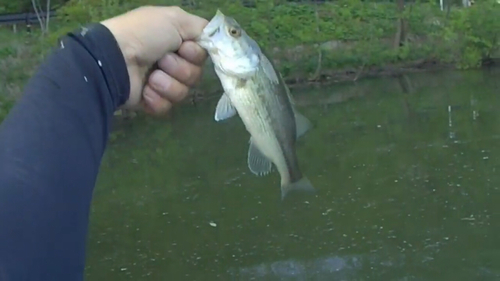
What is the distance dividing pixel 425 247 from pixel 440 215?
3.90ft

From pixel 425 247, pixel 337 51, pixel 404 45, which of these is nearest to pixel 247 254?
pixel 425 247

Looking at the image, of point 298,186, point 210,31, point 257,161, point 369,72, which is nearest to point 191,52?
point 210,31

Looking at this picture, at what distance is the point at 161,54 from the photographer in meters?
1.90

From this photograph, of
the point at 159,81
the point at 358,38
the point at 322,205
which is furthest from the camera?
the point at 358,38

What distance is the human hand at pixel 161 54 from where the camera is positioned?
178 cm

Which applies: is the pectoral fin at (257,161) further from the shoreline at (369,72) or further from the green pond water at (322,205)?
the shoreline at (369,72)

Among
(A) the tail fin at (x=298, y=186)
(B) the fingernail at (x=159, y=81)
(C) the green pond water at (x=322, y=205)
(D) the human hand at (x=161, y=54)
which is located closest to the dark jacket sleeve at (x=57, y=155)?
(D) the human hand at (x=161, y=54)

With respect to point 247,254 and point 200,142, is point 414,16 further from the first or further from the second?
point 247,254

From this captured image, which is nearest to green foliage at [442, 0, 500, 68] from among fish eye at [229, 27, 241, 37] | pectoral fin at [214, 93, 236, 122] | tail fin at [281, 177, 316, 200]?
tail fin at [281, 177, 316, 200]

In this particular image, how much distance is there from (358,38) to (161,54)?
27.2m

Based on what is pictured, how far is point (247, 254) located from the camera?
9.19 metres

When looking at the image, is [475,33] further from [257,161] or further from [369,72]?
[257,161]

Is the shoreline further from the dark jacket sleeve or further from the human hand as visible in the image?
the dark jacket sleeve

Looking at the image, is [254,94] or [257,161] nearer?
[254,94]
